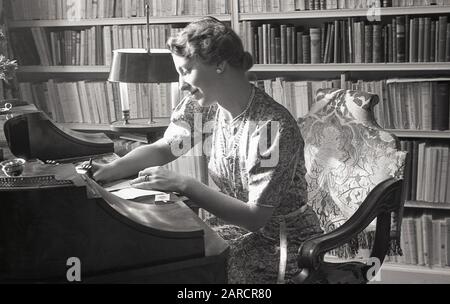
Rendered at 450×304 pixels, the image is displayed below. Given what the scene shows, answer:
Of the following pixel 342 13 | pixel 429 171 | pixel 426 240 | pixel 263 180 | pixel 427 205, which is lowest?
pixel 426 240

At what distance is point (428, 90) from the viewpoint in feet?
9.44

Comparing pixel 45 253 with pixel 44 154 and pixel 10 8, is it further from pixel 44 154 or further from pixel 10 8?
pixel 10 8

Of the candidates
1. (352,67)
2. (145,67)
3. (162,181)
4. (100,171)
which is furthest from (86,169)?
(352,67)

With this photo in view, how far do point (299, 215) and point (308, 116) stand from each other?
36cm

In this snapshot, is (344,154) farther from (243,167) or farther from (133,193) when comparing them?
(133,193)

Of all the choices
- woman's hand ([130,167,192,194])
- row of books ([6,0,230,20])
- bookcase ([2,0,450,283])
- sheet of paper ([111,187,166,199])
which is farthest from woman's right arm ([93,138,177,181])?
row of books ([6,0,230,20])

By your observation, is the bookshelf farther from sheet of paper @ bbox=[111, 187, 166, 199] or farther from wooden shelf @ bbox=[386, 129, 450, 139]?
sheet of paper @ bbox=[111, 187, 166, 199]

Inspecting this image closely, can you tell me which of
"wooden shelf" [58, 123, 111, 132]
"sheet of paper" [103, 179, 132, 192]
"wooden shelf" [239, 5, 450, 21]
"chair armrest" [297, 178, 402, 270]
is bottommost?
"chair armrest" [297, 178, 402, 270]

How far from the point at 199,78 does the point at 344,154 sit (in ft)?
1.66

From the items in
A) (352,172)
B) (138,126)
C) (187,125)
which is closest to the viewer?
(352,172)

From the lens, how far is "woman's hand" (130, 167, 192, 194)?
5.27 ft

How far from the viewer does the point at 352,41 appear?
293cm

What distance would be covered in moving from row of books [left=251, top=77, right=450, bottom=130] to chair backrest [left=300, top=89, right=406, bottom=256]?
0.88m

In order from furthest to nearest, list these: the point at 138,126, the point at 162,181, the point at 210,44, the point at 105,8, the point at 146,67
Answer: the point at 105,8 → the point at 138,126 → the point at 146,67 → the point at 210,44 → the point at 162,181
